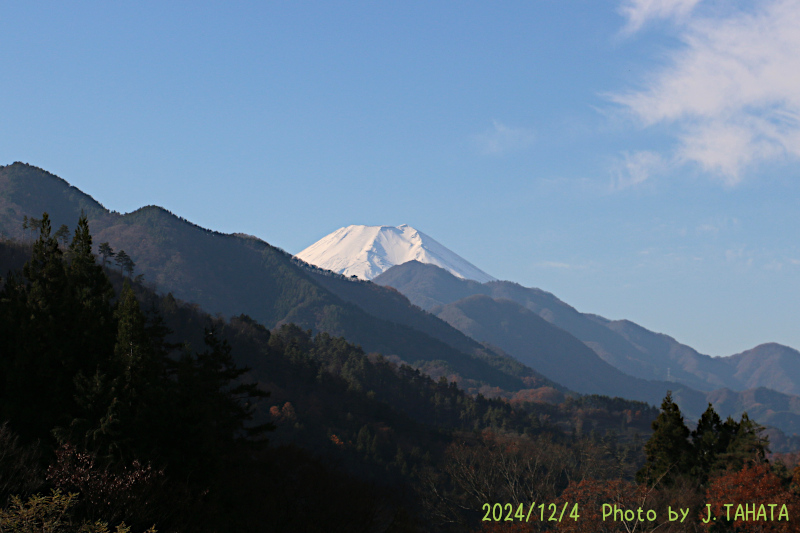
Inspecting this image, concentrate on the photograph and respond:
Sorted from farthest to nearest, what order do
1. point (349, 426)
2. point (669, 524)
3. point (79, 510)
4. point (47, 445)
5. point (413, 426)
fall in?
point (413, 426) → point (349, 426) → point (669, 524) → point (47, 445) → point (79, 510)

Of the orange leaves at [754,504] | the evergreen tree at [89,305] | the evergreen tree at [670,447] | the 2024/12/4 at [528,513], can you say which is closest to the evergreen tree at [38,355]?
the evergreen tree at [89,305]

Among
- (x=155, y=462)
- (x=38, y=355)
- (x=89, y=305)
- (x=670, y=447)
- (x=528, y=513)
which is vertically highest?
(x=89, y=305)

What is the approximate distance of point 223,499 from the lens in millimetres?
34344

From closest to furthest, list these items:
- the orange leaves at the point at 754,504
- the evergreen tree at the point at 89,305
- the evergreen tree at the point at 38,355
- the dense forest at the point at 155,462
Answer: the dense forest at the point at 155,462, the evergreen tree at the point at 38,355, the evergreen tree at the point at 89,305, the orange leaves at the point at 754,504

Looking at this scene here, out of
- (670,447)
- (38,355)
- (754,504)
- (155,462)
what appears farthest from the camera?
(670,447)

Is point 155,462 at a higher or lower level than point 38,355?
lower

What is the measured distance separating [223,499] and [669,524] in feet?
79.8

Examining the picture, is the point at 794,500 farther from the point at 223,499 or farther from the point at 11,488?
the point at 11,488

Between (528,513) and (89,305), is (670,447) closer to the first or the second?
(528,513)

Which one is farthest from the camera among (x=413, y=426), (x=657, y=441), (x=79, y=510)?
(x=413, y=426)

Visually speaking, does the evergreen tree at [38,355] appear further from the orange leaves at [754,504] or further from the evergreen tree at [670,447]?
the evergreen tree at [670,447]

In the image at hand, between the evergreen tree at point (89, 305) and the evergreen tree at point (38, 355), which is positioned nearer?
the evergreen tree at point (38, 355)

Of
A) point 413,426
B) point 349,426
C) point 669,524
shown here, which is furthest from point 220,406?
point 413,426

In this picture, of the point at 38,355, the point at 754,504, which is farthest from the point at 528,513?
the point at 38,355
